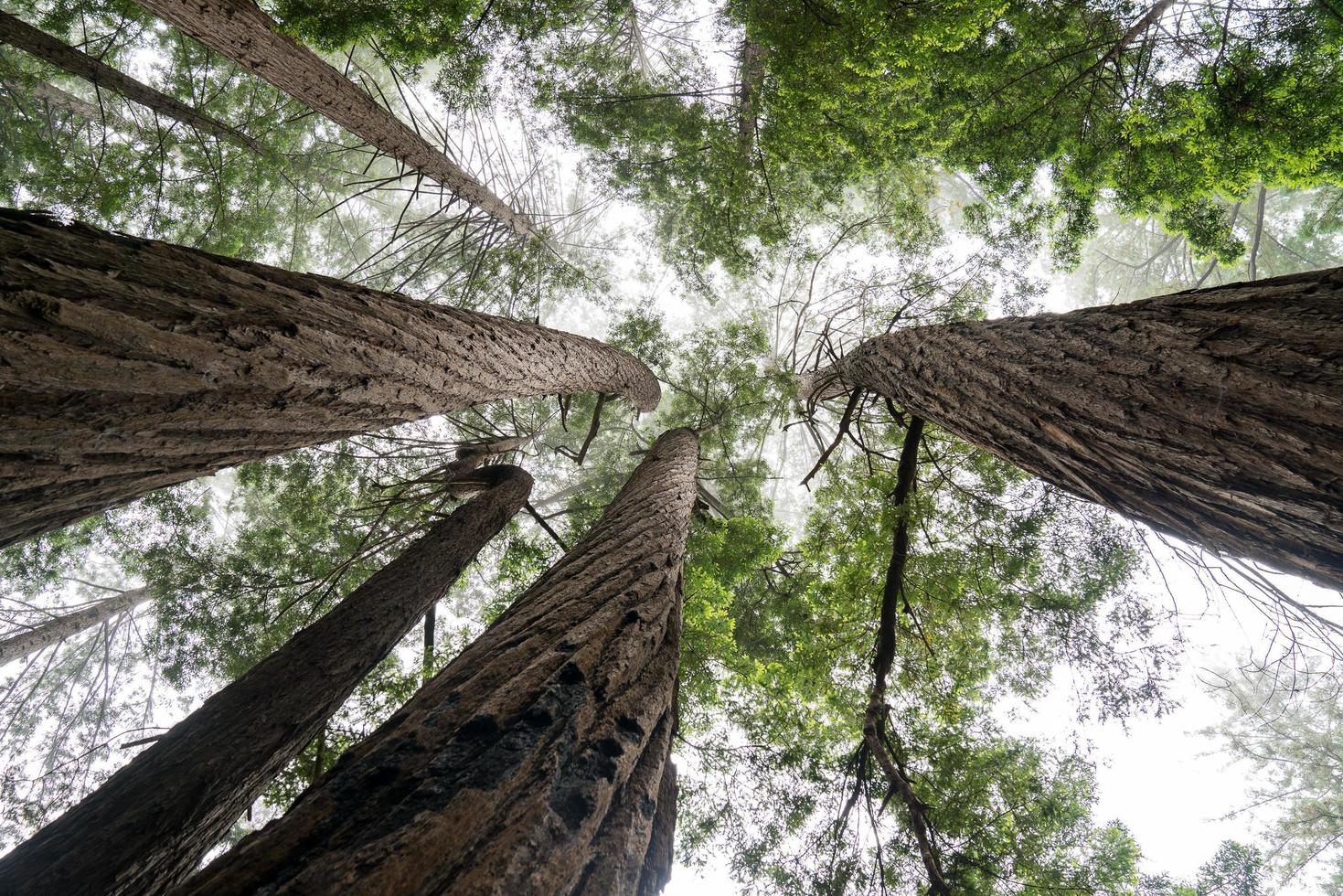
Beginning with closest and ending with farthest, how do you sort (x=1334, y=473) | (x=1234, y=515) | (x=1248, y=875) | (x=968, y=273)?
(x=1334, y=473), (x=1234, y=515), (x=1248, y=875), (x=968, y=273)

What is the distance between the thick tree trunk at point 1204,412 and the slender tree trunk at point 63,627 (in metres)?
12.4

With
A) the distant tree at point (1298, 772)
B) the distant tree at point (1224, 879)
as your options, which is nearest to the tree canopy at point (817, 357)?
the distant tree at point (1224, 879)

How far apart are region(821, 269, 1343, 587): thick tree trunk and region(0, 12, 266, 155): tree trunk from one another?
27.4 feet

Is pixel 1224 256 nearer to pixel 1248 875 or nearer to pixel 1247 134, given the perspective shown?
pixel 1247 134

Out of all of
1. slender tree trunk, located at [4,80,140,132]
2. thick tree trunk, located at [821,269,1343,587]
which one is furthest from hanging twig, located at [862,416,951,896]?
slender tree trunk, located at [4,80,140,132]

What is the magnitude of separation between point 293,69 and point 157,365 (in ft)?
14.7

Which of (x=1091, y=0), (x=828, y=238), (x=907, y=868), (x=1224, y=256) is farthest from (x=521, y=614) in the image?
(x=828, y=238)

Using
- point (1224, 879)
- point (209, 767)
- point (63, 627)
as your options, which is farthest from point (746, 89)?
point (63, 627)

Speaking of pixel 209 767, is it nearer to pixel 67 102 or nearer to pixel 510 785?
pixel 510 785

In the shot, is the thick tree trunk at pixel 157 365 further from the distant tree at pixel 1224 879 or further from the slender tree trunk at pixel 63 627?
the slender tree trunk at pixel 63 627

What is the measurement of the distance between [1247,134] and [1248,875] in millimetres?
5377

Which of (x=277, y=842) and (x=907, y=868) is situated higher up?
(x=907, y=868)

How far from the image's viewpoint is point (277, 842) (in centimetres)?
77

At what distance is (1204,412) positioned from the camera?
1494mm
